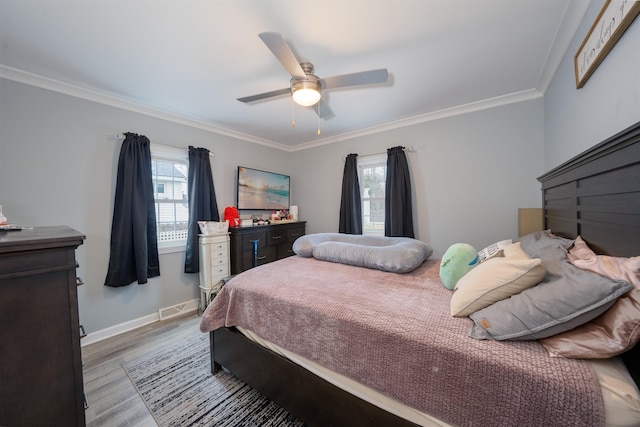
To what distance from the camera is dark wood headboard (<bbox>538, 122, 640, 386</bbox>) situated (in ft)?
2.76

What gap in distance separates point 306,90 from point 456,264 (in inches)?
65.8

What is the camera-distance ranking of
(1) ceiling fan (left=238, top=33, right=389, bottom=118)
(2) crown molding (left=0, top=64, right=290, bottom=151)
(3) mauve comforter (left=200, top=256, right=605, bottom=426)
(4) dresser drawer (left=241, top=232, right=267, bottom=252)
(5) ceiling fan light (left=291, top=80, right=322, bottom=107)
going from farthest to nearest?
(4) dresser drawer (left=241, top=232, right=267, bottom=252)
(2) crown molding (left=0, top=64, right=290, bottom=151)
(5) ceiling fan light (left=291, top=80, right=322, bottom=107)
(1) ceiling fan (left=238, top=33, right=389, bottom=118)
(3) mauve comforter (left=200, top=256, right=605, bottom=426)

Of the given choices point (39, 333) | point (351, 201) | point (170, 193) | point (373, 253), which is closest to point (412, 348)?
point (373, 253)

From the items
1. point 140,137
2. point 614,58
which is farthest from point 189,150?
point 614,58

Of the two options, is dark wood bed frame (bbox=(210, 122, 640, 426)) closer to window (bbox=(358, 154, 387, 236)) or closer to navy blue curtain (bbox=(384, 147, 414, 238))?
navy blue curtain (bbox=(384, 147, 414, 238))

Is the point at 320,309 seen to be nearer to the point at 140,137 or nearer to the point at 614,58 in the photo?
the point at 614,58

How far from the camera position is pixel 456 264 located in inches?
57.4

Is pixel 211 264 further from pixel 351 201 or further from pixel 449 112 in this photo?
pixel 449 112

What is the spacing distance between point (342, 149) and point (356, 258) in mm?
2326

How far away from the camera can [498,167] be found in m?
2.63

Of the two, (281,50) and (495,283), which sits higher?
(281,50)

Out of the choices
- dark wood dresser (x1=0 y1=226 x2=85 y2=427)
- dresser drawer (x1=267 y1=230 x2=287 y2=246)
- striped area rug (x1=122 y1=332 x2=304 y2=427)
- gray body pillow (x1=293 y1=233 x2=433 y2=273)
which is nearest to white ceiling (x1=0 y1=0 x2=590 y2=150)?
dark wood dresser (x1=0 y1=226 x2=85 y2=427)

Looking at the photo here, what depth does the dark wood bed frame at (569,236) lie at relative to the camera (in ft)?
2.88

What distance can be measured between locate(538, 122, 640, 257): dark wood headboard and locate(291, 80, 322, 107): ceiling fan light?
167 centimetres
